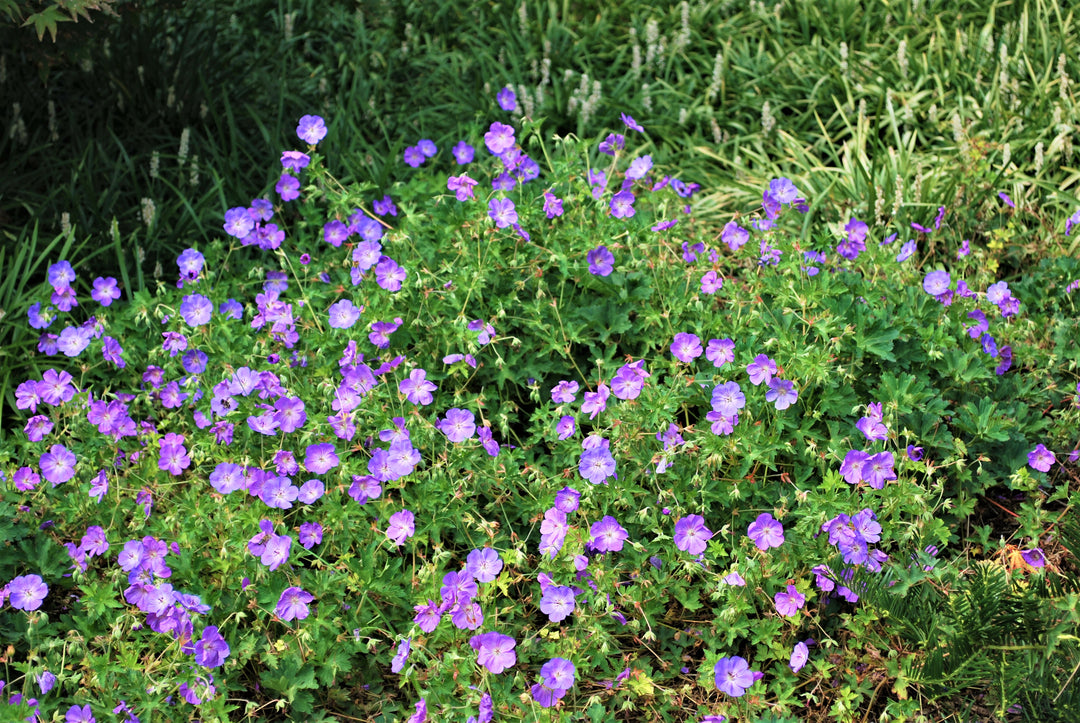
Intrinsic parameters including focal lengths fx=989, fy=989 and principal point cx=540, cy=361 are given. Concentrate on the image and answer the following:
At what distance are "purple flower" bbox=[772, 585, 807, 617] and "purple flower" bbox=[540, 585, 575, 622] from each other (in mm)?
506

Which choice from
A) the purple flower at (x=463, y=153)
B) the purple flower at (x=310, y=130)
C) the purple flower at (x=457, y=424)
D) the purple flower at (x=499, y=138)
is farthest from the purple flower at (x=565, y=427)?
the purple flower at (x=463, y=153)

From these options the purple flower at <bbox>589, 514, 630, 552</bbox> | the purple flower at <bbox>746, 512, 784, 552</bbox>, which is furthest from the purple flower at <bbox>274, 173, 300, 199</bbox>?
the purple flower at <bbox>746, 512, 784, 552</bbox>

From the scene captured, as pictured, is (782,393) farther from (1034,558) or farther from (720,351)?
(1034,558)

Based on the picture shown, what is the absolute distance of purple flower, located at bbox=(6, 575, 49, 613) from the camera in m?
2.46

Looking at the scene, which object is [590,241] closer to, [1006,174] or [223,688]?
[223,688]

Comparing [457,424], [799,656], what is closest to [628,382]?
[457,424]

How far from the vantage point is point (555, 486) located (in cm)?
270

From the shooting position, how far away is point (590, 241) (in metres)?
3.14

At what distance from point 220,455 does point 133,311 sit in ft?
2.60

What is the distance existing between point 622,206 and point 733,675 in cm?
156

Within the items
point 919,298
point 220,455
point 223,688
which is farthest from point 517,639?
point 919,298

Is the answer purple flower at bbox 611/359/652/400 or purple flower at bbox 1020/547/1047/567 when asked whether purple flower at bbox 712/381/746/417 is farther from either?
purple flower at bbox 1020/547/1047/567

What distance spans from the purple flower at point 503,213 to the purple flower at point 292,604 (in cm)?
131

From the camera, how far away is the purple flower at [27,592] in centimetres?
246
